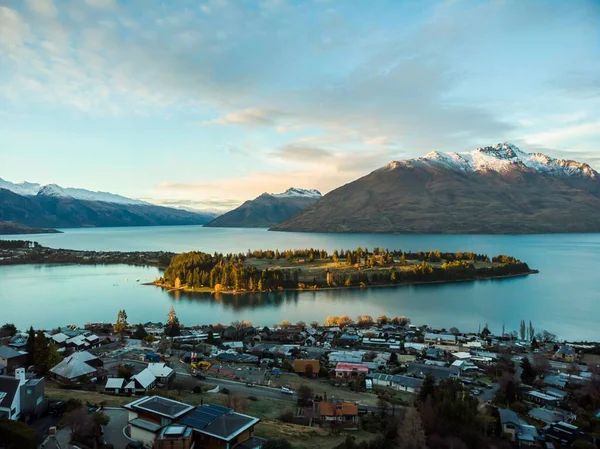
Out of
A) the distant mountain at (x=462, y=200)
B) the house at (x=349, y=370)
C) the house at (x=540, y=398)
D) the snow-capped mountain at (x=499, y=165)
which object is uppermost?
the snow-capped mountain at (x=499, y=165)

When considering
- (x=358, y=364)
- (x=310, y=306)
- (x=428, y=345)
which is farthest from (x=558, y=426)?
(x=310, y=306)

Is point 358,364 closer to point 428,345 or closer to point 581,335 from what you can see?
point 428,345

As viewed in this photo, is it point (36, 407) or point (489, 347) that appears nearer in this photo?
point (36, 407)

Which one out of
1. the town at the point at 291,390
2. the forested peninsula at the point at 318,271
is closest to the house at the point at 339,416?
the town at the point at 291,390

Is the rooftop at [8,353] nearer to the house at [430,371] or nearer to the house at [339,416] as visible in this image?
the house at [339,416]

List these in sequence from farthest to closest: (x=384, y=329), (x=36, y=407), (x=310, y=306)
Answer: (x=310, y=306)
(x=384, y=329)
(x=36, y=407)

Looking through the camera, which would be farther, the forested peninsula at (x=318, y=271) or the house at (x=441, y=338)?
the forested peninsula at (x=318, y=271)

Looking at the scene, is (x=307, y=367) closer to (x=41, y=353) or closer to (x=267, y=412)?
(x=267, y=412)
